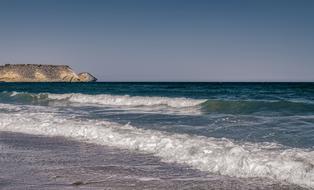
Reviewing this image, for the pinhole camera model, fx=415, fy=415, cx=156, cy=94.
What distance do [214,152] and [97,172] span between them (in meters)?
2.16

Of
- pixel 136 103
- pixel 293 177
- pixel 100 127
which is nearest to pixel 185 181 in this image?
pixel 293 177

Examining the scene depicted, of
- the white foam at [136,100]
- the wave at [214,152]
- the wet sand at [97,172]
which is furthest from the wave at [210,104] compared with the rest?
the wet sand at [97,172]

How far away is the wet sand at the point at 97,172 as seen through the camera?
566 centimetres

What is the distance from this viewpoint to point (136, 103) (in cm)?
2742

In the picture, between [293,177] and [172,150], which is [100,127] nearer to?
[172,150]

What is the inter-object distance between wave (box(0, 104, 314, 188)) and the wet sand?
0.31m

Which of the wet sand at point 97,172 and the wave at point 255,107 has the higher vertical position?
the wave at point 255,107

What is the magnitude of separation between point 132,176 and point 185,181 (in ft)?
2.71

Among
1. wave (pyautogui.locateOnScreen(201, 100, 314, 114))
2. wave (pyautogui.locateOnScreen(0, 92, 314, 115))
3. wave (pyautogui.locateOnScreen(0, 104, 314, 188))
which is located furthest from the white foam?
wave (pyautogui.locateOnScreen(0, 104, 314, 188))

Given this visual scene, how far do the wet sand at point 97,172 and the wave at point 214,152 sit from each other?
31 cm

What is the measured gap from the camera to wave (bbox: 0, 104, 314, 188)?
613 cm

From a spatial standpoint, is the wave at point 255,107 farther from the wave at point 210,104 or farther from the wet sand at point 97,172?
the wet sand at point 97,172

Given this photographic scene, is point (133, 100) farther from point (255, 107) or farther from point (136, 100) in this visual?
point (255, 107)

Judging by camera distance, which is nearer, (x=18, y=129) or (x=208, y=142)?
Answer: (x=208, y=142)
